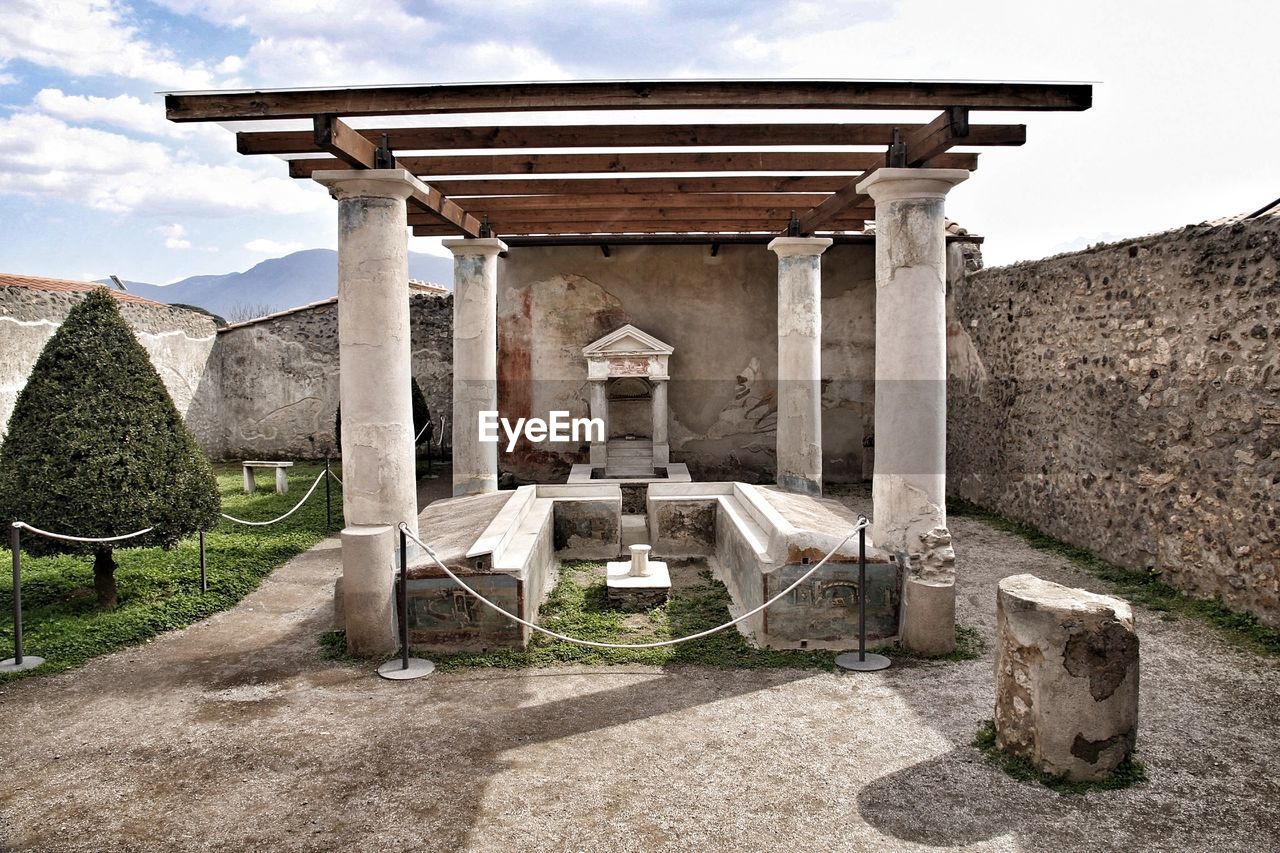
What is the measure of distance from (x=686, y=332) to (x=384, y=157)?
716 cm

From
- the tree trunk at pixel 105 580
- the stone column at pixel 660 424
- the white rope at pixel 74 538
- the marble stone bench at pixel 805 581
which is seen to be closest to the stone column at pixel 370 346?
the white rope at pixel 74 538

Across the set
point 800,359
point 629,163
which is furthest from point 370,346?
point 800,359

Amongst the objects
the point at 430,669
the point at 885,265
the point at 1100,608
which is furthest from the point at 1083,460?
the point at 430,669

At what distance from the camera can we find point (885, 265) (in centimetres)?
598

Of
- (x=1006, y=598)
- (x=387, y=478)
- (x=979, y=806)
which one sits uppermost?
(x=387, y=478)

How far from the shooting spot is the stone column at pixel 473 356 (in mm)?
9672

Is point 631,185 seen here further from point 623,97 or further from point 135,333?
point 135,333

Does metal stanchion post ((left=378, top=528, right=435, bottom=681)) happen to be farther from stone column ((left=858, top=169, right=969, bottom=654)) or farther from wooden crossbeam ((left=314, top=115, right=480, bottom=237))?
stone column ((left=858, top=169, right=969, bottom=654))

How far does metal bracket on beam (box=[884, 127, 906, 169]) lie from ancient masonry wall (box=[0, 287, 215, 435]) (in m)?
6.58

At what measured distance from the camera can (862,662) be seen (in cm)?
559

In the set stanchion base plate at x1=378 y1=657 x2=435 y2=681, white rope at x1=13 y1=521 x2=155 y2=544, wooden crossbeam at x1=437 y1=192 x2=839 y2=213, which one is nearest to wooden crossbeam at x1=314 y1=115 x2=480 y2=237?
wooden crossbeam at x1=437 y1=192 x2=839 y2=213

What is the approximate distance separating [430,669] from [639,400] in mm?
7513

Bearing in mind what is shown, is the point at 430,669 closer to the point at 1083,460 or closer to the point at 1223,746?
the point at 1223,746

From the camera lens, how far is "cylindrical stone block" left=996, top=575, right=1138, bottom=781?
13.1ft
